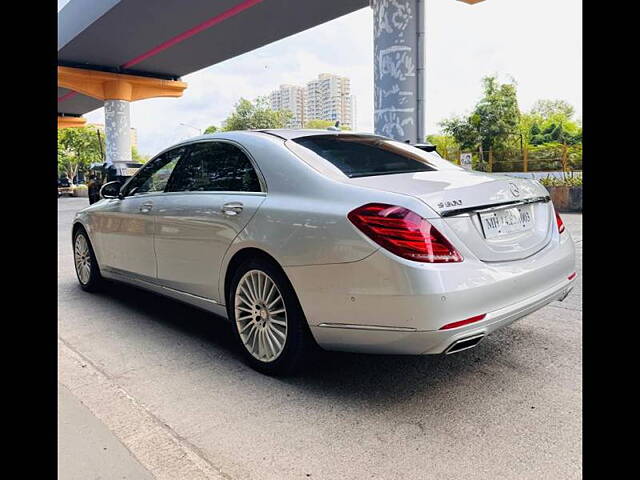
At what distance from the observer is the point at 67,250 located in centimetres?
886

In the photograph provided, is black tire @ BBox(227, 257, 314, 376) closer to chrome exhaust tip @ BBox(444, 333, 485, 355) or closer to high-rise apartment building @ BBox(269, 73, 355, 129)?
chrome exhaust tip @ BBox(444, 333, 485, 355)

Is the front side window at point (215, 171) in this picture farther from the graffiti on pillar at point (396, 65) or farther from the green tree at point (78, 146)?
the green tree at point (78, 146)

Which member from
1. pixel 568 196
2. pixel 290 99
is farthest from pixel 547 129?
pixel 290 99

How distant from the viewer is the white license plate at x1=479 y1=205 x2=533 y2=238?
2914 millimetres

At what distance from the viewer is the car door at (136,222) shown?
4.45 meters

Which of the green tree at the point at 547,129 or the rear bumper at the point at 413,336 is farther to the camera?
the green tree at the point at 547,129

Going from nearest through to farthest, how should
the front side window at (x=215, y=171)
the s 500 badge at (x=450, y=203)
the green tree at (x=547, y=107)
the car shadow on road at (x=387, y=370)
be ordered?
the s 500 badge at (x=450, y=203)
the car shadow on road at (x=387, y=370)
the front side window at (x=215, y=171)
the green tree at (x=547, y=107)

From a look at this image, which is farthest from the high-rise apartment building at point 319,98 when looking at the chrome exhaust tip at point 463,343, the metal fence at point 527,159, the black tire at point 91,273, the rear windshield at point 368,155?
the chrome exhaust tip at point 463,343

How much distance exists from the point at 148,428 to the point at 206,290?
121cm

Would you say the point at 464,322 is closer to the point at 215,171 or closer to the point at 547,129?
the point at 215,171

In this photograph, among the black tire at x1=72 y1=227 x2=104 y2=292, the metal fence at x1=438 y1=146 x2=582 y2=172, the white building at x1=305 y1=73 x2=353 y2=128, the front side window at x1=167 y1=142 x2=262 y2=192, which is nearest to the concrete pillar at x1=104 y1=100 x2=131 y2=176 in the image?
the metal fence at x1=438 y1=146 x2=582 y2=172

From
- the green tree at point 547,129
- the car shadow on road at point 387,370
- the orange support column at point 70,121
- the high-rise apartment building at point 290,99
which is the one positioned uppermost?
the high-rise apartment building at point 290,99

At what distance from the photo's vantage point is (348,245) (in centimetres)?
282
